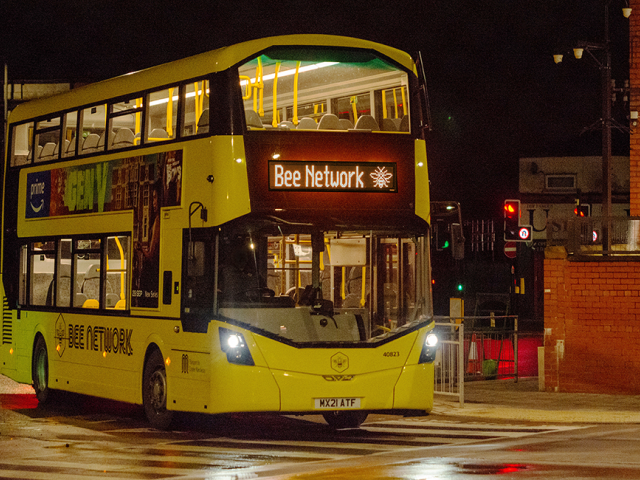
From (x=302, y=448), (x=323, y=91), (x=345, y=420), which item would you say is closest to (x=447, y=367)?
(x=345, y=420)

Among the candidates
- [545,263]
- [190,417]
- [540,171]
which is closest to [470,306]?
[540,171]

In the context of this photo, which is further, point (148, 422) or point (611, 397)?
point (611, 397)

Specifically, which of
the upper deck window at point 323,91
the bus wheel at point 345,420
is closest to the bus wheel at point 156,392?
the bus wheel at point 345,420

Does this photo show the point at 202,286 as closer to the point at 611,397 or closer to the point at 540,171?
the point at 611,397

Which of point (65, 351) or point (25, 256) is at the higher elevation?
point (25, 256)

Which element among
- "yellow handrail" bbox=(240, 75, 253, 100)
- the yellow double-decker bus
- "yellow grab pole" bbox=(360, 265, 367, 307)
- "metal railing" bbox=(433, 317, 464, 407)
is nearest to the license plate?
the yellow double-decker bus

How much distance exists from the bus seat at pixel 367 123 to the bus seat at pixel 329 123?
0.26 meters

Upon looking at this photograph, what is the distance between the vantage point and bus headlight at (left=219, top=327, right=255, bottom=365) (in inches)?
488

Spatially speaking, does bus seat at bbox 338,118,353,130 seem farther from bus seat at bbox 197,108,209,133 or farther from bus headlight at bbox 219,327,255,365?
bus headlight at bbox 219,327,255,365

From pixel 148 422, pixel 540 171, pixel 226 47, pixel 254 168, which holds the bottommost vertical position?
pixel 148 422

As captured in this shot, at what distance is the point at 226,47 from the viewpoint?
42.3ft

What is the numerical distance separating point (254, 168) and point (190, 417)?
A: 13.0ft

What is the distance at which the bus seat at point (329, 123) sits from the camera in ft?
43.1

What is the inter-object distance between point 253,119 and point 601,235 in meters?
7.32
